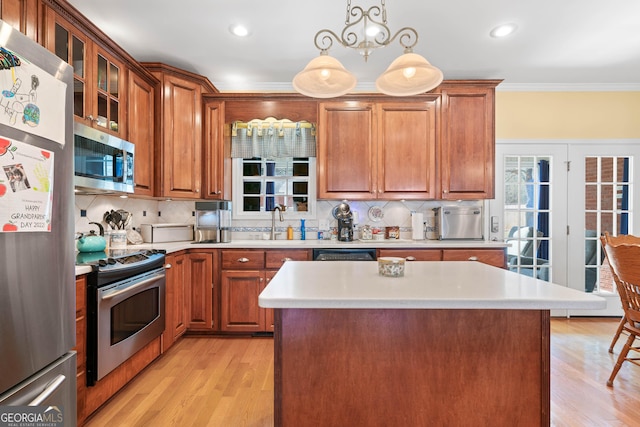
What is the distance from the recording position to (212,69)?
340 centimetres

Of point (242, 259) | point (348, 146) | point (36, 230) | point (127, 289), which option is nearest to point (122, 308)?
point (127, 289)

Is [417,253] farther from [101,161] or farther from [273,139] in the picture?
[101,161]

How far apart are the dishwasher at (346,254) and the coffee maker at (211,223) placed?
38.1 inches

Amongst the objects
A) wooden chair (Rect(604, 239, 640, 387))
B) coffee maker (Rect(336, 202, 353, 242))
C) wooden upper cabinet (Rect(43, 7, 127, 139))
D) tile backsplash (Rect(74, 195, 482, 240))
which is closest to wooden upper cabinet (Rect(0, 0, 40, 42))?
wooden upper cabinet (Rect(43, 7, 127, 139))

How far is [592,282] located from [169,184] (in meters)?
4.73

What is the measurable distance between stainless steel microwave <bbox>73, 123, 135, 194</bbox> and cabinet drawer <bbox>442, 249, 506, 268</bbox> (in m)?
2.82

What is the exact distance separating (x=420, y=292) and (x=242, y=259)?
2241 millimetres

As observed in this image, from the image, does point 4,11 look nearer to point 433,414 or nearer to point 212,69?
point 212,69

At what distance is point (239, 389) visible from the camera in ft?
7.24

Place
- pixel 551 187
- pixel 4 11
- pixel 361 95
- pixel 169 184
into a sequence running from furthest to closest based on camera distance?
pixel 551 187, pixel 361 95, pixel 169 184, pixel 4 11

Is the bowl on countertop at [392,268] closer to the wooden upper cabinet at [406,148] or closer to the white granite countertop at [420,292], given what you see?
the white granite countertop at [420,292]

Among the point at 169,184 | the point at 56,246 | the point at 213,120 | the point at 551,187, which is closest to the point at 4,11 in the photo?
the point at 56,246

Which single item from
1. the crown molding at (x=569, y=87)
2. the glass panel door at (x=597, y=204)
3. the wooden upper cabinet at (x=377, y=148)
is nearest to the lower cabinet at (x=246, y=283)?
the wooden upper cabinet at (x=377, y=148)

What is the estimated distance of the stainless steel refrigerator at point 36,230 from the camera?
1063 mm
